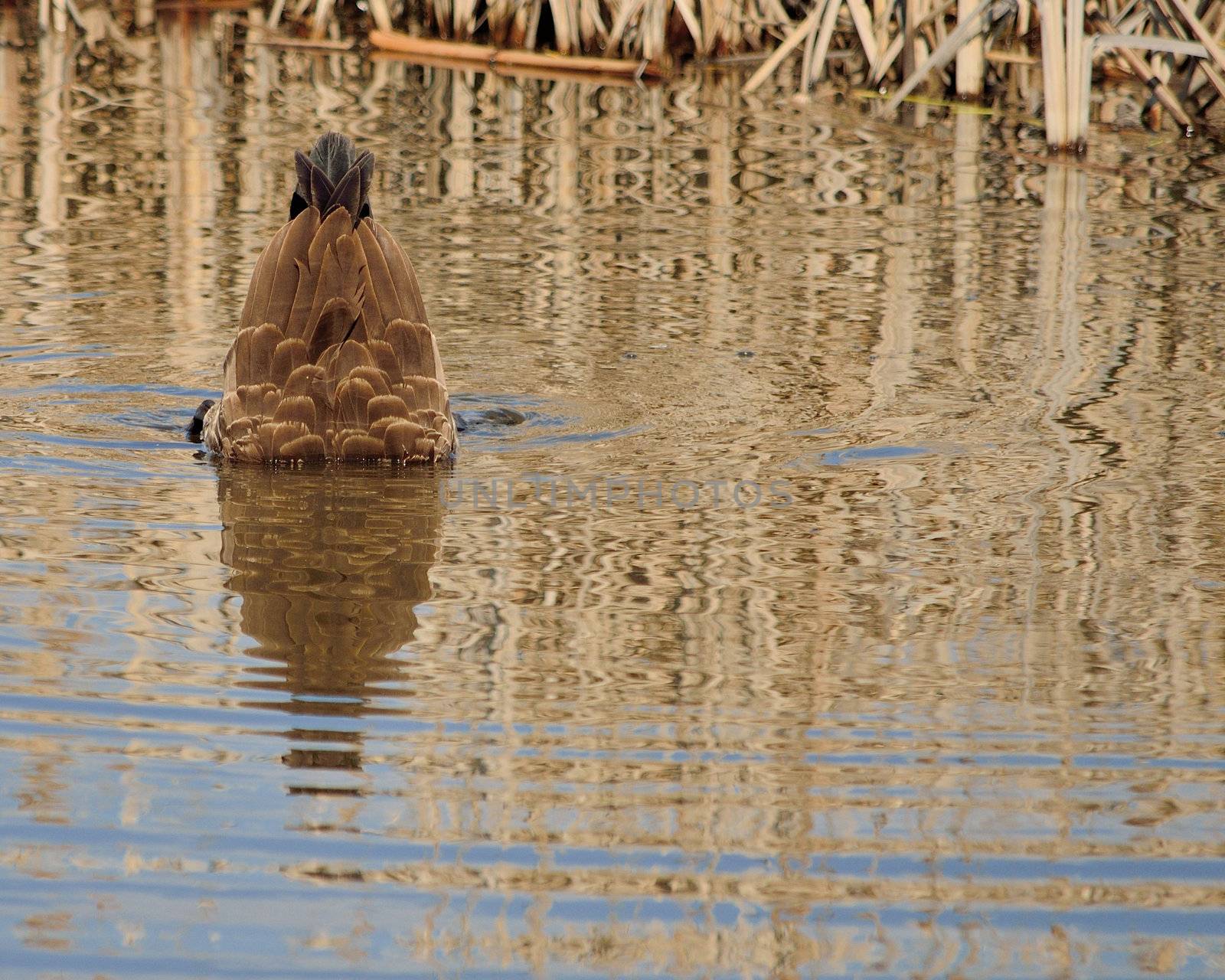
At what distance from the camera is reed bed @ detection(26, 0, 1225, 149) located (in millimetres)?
11852

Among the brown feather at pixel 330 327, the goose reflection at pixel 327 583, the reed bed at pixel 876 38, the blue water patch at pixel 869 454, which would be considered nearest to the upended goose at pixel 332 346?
the brown feather at pixel 330 327

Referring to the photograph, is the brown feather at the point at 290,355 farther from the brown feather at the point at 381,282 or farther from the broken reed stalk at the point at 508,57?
the broken reed stalk at the point at 508,57

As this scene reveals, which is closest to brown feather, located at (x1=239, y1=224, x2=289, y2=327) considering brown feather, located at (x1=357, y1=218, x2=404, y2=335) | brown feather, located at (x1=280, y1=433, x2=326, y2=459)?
brown feather, located at (x1=357, y1=218, x2=404, y2=335)

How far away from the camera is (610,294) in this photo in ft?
28.0

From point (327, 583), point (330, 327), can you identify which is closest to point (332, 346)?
point (330, 327)

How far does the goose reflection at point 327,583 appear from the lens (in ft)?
13.9

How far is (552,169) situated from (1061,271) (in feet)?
12.0

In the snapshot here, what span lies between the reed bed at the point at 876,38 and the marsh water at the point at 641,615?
82.5 inches

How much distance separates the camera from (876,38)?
14.2 m

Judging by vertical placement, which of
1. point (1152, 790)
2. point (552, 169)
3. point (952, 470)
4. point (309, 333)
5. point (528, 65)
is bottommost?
point (1152, 790)

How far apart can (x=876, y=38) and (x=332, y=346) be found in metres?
9.05

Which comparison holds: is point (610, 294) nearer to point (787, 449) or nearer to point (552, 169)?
point (787, 449)

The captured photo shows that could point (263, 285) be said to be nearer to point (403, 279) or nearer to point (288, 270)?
point (288, 270)

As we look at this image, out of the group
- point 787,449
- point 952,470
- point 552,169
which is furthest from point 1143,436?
point 552,169
